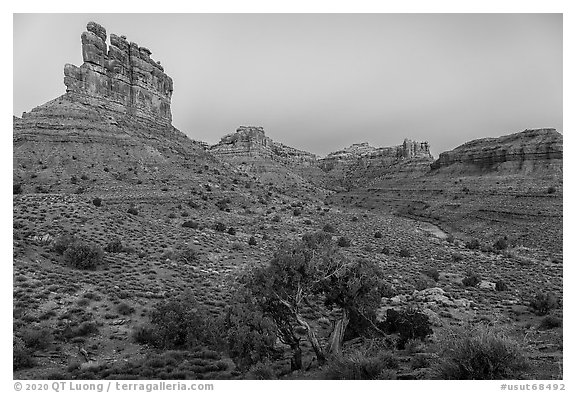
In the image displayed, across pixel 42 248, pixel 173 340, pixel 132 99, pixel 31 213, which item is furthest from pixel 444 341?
pixel 132 99

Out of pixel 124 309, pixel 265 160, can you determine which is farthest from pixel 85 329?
pixel 265 160

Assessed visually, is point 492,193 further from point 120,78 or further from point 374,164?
point 374,164

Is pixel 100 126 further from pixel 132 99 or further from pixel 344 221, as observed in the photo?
pixel 344 221

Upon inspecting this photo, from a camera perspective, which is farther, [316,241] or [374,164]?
[374,164]

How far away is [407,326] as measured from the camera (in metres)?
10.1

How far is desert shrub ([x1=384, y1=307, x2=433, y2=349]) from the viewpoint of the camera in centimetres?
990

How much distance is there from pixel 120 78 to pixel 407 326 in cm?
5754

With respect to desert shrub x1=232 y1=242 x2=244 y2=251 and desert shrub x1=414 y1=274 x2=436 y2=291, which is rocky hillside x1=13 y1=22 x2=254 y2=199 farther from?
desert shrub x1=414 y1=274 x2=436 y2=291

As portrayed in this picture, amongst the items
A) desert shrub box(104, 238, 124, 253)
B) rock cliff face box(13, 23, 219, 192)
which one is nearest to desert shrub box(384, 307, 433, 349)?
desert shrub box(104, 238, 124, 253)

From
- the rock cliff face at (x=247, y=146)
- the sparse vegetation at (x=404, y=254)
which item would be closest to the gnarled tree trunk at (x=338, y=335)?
the sparse vegetation at (x=404, y=254)

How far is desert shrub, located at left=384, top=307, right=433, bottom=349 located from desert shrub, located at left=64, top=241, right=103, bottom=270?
12.4m

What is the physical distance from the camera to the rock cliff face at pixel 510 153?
54750 mm

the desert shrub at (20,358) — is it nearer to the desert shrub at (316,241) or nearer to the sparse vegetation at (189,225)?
the desert shrub at (316,241)

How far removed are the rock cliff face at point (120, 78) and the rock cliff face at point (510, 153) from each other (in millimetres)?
59807
